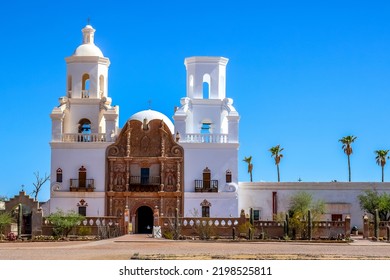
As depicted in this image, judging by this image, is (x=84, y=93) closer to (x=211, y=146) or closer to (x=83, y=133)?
(x=83, y=133)

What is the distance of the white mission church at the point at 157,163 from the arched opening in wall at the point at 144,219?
0.23 ft

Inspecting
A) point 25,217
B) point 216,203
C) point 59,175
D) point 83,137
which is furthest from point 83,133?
point 216,203

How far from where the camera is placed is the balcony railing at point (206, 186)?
57125mm

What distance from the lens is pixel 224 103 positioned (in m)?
59.1

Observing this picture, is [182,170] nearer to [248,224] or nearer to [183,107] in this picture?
[183,107]

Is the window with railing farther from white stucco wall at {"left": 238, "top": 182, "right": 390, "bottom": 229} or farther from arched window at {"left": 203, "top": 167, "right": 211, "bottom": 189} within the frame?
white stucco wall at {"left": 238, "top": 182, "right": 390, "bottom": 229}

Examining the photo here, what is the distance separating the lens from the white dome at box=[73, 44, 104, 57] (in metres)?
59.7

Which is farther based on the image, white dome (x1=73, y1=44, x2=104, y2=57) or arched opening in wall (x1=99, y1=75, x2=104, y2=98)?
arched opening in wall (x1=99, y1=75, x2=104, y2=98)

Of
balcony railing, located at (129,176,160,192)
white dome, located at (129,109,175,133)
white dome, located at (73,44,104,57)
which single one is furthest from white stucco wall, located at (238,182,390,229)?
white dome, located at (73,44,104,57)

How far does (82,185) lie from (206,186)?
8.45 meters

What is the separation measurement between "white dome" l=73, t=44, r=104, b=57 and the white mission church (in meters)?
0.11

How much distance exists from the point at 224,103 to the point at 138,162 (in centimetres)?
736
